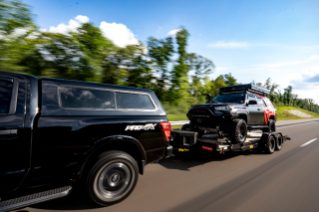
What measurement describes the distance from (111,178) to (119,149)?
0.46 m

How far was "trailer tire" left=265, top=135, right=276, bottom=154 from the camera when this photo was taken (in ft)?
20.5

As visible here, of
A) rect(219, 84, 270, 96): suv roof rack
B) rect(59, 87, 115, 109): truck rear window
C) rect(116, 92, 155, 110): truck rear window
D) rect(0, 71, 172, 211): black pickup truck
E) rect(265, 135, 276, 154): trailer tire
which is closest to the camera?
rect(0, 71, 172, 211): black pickup truck

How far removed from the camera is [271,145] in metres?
6.50

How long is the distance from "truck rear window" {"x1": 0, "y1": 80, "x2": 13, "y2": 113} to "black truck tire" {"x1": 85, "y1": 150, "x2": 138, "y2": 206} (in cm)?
131

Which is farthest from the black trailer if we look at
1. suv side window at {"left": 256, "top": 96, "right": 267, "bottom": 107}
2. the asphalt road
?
suv side window at {"left": 256, "top": 96, "right": 267, "bottom": 107}

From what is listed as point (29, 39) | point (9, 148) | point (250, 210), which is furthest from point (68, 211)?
point (29, 39)

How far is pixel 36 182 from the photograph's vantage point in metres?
2.35

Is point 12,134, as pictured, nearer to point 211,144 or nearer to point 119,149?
point 119,149

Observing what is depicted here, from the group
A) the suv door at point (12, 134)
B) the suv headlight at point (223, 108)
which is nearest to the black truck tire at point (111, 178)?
the suv door at point (12, 134)

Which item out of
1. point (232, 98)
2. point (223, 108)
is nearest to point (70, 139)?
point (223, 108)

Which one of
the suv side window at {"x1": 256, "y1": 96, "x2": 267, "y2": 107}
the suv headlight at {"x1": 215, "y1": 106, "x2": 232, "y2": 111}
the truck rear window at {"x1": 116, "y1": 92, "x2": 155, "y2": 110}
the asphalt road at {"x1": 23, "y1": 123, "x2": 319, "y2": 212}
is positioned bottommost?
the asphalt road at {"x1": 23, "y1": 123, "x2": 319, "y2": 212}

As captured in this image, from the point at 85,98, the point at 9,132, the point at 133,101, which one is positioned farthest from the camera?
the point at 133,101

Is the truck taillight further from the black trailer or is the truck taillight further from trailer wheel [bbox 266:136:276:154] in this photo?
trailer wheel [bbox 266:136:276:154]

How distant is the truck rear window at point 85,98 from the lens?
8.78 feet
